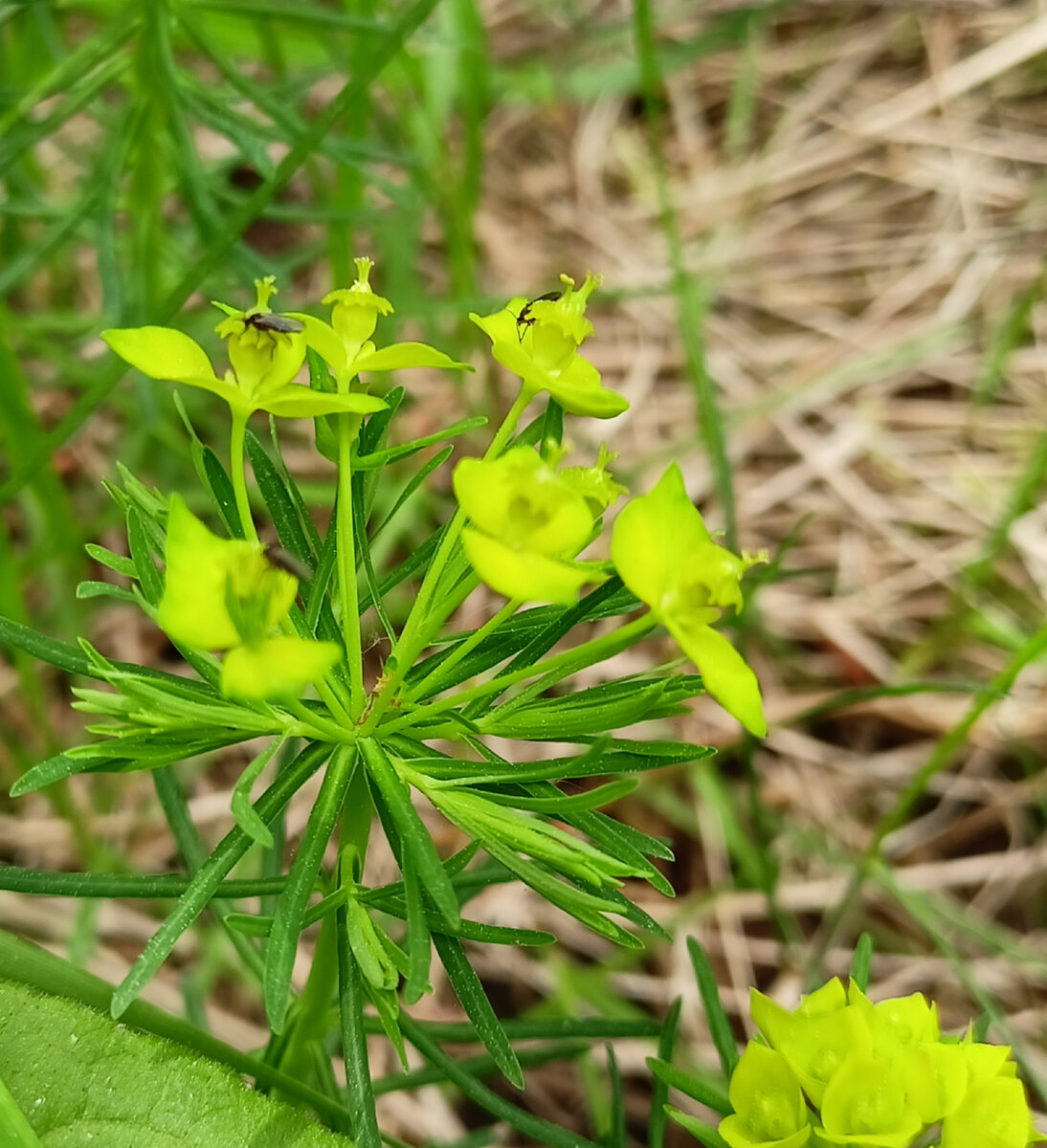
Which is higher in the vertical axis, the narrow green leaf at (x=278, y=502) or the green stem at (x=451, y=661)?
the narrow green leaf at (x=278, y=502)

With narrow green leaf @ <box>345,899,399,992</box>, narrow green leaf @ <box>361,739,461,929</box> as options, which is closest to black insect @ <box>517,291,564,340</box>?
narrow green leaf @ <box>361,739,461,929</box>

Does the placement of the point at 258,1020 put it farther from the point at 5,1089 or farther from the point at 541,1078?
the point at 5,1089

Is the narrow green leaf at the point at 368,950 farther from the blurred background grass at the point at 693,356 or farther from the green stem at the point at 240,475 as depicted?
the blurred background grass at the point at 693,356

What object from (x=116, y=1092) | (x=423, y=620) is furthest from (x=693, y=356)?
(x=116, y=1092)

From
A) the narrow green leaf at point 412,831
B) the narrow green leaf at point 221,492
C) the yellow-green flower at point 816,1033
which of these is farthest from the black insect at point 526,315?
the yellow-green flower at point 816,1033

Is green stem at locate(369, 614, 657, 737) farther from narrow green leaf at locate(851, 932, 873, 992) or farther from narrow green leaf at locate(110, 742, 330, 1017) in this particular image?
narrow green leaf at locate(851, 932, 873, 992)
